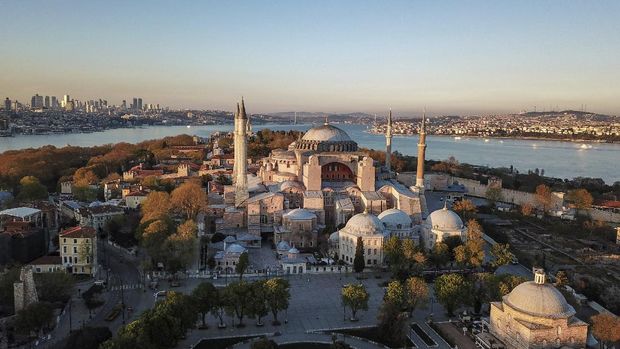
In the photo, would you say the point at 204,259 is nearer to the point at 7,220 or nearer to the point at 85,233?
the point at 85,233

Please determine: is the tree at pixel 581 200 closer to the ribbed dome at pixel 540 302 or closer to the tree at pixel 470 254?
the tree at pixel 470 254

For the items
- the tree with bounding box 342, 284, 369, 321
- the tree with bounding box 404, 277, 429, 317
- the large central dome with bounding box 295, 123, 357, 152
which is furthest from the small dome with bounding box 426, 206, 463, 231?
the large central dome with bounding box 295, 123, 357, 152

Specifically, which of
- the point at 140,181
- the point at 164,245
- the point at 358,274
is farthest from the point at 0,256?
the point at 140,181

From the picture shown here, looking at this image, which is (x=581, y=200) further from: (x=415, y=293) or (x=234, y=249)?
(x=234, y=249)

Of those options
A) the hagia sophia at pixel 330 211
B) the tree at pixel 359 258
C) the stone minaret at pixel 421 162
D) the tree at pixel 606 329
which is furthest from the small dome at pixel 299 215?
the tree at pixel 606 329

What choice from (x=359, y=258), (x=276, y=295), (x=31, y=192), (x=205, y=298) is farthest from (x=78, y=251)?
(x=31, y=192)
